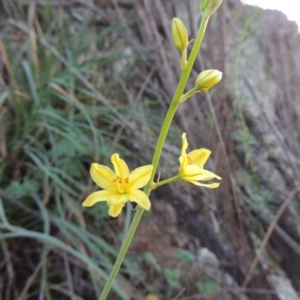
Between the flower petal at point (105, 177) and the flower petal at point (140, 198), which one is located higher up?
the flower petal at point (140, 198)

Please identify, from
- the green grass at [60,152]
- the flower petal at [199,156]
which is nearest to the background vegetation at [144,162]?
the green grass at [60,152]

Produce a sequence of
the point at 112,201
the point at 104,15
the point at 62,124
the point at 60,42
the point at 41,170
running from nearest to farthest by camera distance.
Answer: the point at 112,201
the point at 41,170
the point at 62,124
the point at 60,42
the point at 104,15

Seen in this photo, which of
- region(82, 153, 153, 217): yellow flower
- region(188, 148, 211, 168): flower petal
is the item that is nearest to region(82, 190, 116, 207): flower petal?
region(82, 153, 153, 217): yellow flower

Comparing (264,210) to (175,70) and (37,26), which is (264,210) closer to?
(175,70)

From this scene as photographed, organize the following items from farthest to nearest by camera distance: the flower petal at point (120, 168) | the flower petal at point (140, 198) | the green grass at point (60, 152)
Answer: the green grass at point (60, 152) → the flower petal at point (120, 168) → the flower petal at point (140, 198)

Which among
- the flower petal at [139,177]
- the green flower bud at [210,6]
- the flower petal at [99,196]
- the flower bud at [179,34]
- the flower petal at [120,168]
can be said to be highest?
the green flower bud at [210,6]

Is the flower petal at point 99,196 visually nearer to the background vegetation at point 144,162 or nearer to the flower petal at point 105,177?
the flower petal at point 105,177

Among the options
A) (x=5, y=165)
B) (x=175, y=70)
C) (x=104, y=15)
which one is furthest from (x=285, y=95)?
(x=5, y=165)
